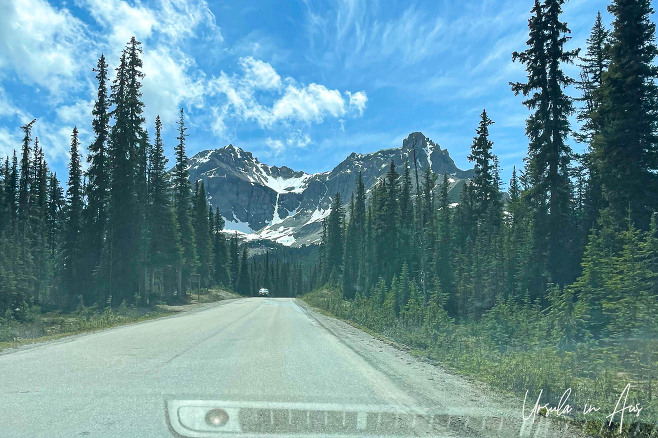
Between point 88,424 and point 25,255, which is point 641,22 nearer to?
point 88,424

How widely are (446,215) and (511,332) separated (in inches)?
1389

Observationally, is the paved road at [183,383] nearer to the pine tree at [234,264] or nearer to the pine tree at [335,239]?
the pine tree at [335,239]

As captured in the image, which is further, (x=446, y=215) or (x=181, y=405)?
(x=446, y=215)

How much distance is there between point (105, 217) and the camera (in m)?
38.1

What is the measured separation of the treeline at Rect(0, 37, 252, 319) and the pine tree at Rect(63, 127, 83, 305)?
10 cm

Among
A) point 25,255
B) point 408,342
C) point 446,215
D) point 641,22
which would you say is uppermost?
point 641,22

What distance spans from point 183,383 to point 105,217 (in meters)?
33.6

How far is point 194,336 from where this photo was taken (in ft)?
54.2

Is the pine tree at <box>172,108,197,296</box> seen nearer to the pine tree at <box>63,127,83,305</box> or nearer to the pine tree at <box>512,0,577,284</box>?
the pine tree at <box>63,127,83,305</box>

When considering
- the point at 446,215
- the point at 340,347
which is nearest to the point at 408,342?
the point at 340,347

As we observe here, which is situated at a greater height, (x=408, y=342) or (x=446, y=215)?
(x=446, y=215)

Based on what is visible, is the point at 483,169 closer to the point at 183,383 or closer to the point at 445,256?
the point at 445,256

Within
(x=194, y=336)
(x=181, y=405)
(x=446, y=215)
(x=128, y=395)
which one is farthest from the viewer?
(x=446, y=215)

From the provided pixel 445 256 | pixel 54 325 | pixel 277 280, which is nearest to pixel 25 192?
pixel 54 325
